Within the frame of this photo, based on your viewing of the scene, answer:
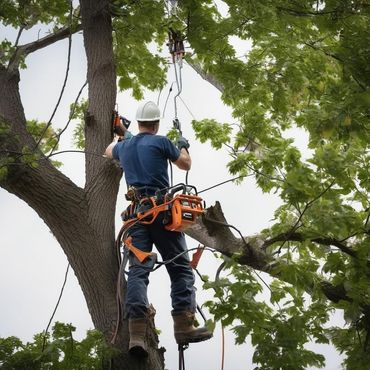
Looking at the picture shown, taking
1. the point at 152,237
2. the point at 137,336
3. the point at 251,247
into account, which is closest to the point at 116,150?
the point at 152,237

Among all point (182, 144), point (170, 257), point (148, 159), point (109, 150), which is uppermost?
point (109, 150)

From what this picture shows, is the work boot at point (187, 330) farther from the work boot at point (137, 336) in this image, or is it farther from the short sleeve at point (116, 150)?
the short sleeve at point (116, 150)

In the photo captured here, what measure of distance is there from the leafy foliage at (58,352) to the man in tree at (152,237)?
1.09 ft

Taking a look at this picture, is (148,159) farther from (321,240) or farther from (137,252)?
(321,240)

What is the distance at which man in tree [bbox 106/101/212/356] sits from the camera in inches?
185

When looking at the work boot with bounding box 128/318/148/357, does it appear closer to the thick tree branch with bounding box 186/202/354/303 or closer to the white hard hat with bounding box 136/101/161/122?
the thick tree branch with bounding box 186/202/354/303

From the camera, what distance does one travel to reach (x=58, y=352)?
13.8ft

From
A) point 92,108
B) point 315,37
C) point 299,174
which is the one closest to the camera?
point 299,174

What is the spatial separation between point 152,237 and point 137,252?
11.4 inches

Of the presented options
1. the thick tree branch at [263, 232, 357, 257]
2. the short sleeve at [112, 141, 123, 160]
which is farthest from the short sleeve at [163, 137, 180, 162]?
the thick tree branch at [263, 232, 357, 257]

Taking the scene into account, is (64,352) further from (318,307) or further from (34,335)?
(318,307)

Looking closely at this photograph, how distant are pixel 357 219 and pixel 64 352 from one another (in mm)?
2405

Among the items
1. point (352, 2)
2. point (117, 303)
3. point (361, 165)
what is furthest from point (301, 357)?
point (352, 2)

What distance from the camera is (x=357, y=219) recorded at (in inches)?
185
